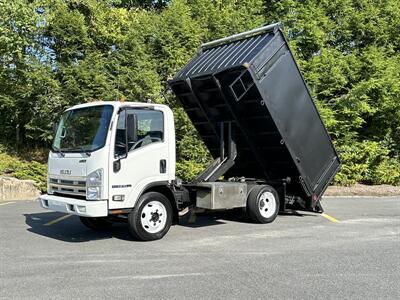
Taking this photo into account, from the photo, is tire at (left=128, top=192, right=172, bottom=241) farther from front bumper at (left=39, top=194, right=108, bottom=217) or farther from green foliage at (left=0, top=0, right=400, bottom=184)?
green foliage at (left=0, top=0, right=400, bottom=184)

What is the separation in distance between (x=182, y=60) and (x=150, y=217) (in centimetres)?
964

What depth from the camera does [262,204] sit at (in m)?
9.49

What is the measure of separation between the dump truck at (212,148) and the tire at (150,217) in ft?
0.06

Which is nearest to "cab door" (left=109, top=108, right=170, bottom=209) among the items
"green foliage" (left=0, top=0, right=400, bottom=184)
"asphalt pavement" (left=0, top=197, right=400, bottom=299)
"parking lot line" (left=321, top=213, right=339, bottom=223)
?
"asphalt pavement" (left=0, top=197, right=400, bottom=299)

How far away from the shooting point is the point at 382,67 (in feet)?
57.0

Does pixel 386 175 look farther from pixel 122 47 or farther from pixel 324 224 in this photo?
pixel 122 47

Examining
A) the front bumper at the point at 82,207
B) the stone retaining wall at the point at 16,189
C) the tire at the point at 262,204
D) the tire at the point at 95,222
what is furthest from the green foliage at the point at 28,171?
the tire at the point at 262,204

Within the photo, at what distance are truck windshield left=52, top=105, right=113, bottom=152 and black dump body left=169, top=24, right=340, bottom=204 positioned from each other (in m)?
2.17

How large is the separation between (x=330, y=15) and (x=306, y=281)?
16.0 metres

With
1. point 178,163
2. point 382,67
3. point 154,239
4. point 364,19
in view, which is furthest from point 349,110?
point 154,239

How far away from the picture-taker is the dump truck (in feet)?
24.5

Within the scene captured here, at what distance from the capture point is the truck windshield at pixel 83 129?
7508 millimetres

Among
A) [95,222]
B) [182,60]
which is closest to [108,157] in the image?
[95,222]

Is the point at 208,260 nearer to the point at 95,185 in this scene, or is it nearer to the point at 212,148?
the point at 95,185
